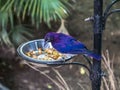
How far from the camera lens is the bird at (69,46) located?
1.39m

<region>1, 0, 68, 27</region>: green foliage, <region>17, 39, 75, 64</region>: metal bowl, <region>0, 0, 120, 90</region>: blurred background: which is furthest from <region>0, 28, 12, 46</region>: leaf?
<region>17, 39, 75, 64</region>: metal bowl

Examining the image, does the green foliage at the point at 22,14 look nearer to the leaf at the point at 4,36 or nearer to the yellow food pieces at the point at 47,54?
the leaf at the point at 4,36

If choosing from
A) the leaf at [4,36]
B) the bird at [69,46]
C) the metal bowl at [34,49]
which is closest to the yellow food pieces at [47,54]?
the metal bowl at [34,49]

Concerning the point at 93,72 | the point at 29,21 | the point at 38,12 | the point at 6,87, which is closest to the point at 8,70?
the point at 6,87

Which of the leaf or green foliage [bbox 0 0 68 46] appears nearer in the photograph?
green foliage [bbox 0 0 68 46]

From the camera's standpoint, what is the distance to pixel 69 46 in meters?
1.42

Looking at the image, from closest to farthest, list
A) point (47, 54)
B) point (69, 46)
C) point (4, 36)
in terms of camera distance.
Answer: point (69, 46) < point (47, 54) < point (4, 36)

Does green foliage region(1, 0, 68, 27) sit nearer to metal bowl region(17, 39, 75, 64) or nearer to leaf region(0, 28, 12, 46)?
leaf region(0, 28, 12, 46)

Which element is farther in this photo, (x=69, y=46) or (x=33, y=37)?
(x=33, y=37)

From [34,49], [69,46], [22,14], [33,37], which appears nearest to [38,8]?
[22,14]

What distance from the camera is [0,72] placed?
12.7ft

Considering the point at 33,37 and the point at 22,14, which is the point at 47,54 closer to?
the point at 22,14

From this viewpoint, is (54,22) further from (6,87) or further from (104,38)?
(6,87)

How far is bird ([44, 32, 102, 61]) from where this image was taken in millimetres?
1395
